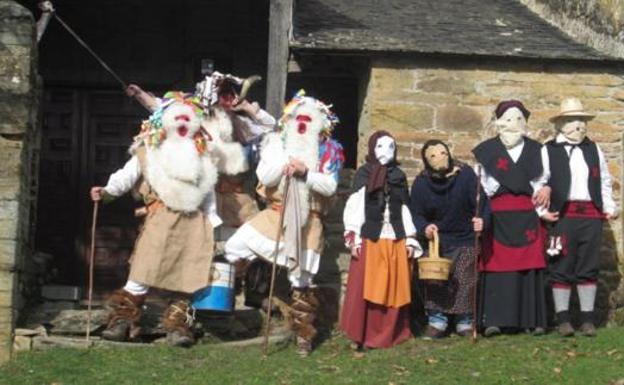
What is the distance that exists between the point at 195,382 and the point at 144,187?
1742 mm

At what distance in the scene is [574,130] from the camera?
9.27 meters

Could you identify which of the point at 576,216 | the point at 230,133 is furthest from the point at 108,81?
the point at 576,216

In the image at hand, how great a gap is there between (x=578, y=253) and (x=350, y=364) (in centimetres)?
204

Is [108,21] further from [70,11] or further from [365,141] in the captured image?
[365,141]

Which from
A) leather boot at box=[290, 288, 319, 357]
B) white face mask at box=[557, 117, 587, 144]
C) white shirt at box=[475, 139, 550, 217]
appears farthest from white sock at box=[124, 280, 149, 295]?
white face mask at box=[557, 117, 587, 144]

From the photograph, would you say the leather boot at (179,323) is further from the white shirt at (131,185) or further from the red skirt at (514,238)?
the red skirt at (514,238)

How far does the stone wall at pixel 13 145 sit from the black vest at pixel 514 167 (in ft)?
11.6

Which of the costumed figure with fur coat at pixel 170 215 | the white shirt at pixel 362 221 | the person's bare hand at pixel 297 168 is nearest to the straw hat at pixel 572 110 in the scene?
the white shirt at pixel 362 221

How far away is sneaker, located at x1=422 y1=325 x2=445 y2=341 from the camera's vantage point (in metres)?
9.09

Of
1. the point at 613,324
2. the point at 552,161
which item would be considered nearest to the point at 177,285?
the point at 552,161

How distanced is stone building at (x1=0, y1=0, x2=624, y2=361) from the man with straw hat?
3.75 feet

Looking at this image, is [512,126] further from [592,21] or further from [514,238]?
[592,21]

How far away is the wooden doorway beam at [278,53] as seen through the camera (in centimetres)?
978

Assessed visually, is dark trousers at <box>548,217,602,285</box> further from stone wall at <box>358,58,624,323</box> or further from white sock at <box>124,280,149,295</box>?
white sock at <box>124,280,149,295</box>
